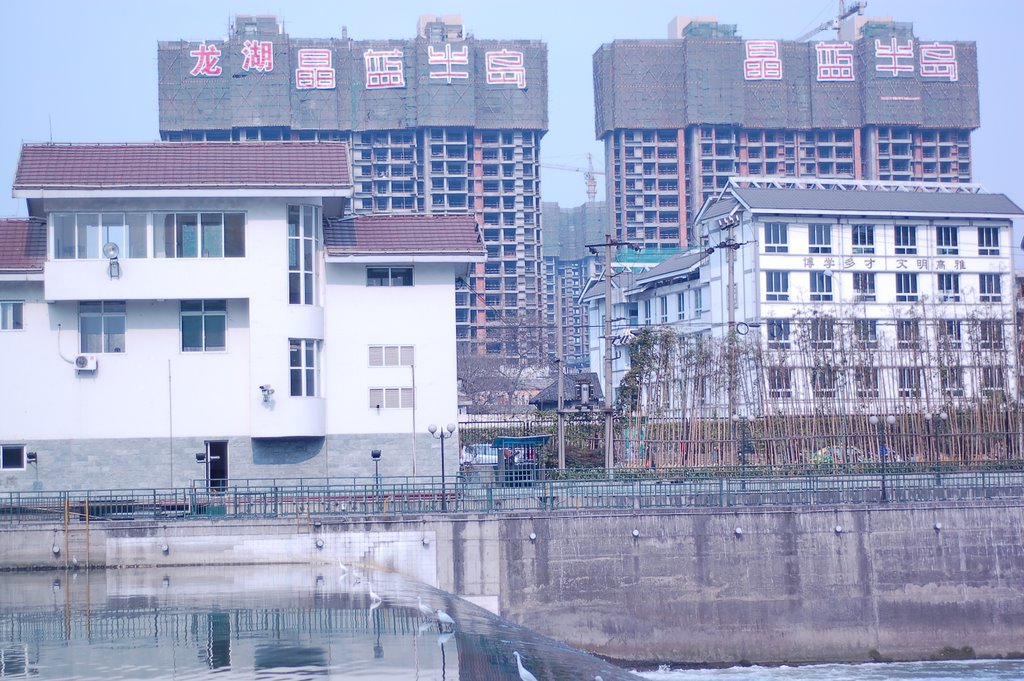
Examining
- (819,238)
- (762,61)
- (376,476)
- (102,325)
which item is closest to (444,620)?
(376,476)

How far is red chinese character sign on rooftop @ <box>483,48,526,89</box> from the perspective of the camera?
7494 cm

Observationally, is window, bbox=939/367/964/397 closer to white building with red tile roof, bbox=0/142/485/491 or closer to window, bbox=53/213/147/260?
white building with red tile roof, bbox=0/142/485/491

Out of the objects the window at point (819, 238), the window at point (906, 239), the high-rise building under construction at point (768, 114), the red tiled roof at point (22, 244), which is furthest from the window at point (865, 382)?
the high-rise building under construction at point (768, 114)

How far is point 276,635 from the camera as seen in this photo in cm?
1475

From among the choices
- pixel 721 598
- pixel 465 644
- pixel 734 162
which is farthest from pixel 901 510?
pixel 734 162

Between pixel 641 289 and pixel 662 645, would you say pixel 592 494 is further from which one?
pixel 641 289

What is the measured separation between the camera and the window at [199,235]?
23438 mm

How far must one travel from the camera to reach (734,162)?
80438mm

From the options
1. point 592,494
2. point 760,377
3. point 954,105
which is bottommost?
point 592,494

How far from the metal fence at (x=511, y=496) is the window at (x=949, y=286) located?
65.2ft

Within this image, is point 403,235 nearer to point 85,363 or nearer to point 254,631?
point 85,363

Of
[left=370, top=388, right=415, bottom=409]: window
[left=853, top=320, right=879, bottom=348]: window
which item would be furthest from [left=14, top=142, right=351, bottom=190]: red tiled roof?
[left=853, top=320, right=879, bottom=348]: window

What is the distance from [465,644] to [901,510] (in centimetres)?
1076

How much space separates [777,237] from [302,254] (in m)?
22.5
